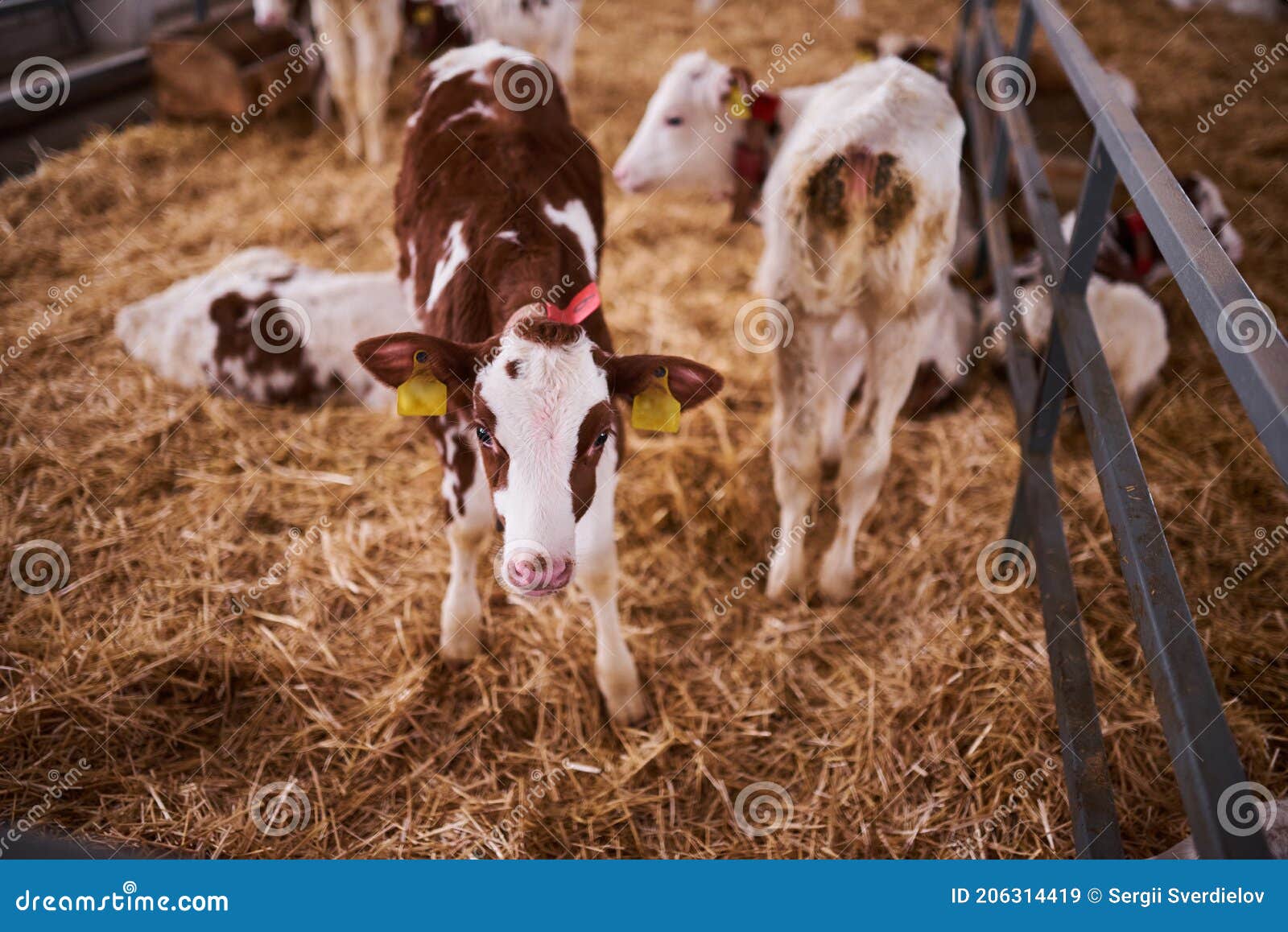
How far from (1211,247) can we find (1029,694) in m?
1.61

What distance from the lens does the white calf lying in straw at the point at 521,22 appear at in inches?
248

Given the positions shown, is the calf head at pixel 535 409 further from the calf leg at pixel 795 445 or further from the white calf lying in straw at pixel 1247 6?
the white calf lying in straw at pixel 1247 6

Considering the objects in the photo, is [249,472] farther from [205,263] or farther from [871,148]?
[871,148]

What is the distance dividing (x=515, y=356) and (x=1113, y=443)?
1.52 meters

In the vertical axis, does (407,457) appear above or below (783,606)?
above

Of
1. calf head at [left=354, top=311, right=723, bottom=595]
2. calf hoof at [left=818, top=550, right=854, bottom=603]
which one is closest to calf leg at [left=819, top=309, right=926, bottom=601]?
calf hoof at [left=818, top=550, right=854, bottom=603]

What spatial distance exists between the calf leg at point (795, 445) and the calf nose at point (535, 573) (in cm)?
126

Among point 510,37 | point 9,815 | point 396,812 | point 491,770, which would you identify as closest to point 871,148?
point 491,770

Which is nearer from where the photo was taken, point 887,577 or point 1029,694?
point 1029,694

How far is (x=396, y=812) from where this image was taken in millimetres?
2516

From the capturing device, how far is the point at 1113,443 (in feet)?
6.96

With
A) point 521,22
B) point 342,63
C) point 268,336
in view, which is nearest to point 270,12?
point 342,63

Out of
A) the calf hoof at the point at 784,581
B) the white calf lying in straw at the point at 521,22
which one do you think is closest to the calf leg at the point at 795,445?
the calf hoof at the point at 784,581

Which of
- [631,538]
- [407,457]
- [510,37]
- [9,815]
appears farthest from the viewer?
[510,37]
